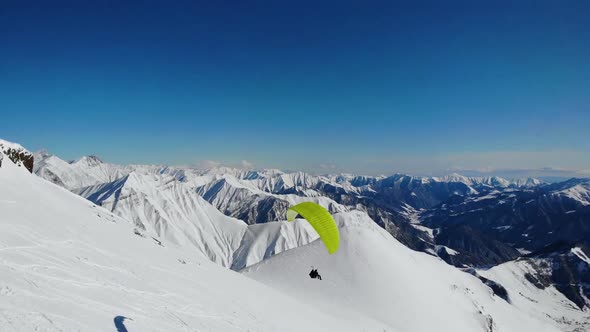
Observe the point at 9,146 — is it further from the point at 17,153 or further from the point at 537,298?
the point at 537,298

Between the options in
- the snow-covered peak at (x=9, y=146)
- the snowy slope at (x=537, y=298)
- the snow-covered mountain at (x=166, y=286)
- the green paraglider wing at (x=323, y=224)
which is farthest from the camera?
the snowy slope at (x=537, y=298)

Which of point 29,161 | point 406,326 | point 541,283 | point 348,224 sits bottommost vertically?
point 541,283

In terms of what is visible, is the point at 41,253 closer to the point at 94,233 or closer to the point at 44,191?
the point at 94,233

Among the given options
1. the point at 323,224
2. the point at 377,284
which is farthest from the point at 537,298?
the point at 323,224

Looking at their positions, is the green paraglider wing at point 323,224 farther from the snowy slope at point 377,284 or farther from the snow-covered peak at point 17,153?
the snow-covered peak at point 17,153

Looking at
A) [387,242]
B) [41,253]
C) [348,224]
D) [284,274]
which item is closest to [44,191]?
[41,253]

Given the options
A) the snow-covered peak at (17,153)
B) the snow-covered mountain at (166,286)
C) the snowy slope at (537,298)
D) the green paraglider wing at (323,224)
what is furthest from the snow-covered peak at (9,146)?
the snowy slope at (537,298)

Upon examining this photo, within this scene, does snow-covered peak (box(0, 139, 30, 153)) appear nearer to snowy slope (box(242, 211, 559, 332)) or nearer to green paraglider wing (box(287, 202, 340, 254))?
snowy slope (box(242, 211, 559, 332))
